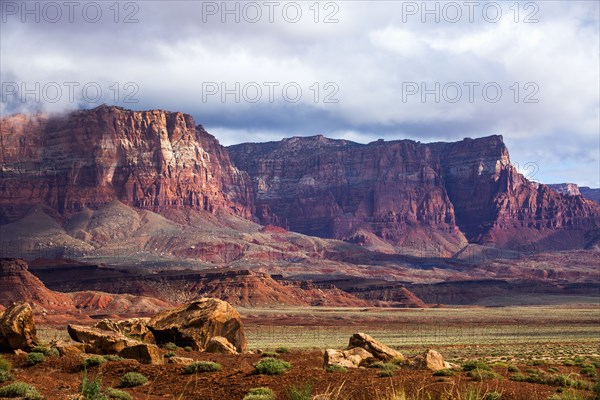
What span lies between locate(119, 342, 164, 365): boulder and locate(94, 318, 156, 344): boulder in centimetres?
661

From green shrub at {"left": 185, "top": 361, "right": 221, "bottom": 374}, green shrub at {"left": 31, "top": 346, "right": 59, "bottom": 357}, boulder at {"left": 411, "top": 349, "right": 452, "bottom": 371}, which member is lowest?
boulder at {"left": 411, "top": 349, "right": 452, "bottom": 371}

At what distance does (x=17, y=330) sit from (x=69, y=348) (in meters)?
2.01

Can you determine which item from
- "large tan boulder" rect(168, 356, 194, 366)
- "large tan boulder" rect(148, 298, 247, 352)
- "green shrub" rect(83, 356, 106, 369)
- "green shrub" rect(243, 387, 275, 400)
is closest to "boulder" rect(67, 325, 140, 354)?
"large tan boulder" rect(168, 356, 194, 366)

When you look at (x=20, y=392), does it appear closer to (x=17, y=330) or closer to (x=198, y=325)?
(x=17, y=330)

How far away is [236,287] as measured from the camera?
161 meters

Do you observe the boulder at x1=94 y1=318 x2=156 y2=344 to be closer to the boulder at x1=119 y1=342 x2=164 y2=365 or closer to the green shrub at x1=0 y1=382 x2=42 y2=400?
the boulder at x1=119 y1=342 x2=164 y2=365

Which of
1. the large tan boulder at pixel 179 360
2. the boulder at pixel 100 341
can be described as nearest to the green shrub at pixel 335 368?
the large tan boulder at pixel 179 360

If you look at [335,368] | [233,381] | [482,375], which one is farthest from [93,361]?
[482,375]

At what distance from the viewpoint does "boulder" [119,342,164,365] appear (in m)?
25.2

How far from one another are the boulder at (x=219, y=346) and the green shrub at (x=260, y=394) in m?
12.8

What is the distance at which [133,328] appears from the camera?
34312 millimetres

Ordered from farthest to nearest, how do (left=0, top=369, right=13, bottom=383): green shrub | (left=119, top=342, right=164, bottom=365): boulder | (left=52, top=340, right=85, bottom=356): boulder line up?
(left=52, top=340, right=85, bottom=356): boulder, (left=119, top=342, right=164, bottom=365): boulder, (left=0, top=369, right=13, bottom=383): green shrub

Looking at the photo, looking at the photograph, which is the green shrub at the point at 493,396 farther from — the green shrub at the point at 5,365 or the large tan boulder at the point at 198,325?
the large tan boulder at the point at 198,325

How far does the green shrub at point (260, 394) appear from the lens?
58.0ft
